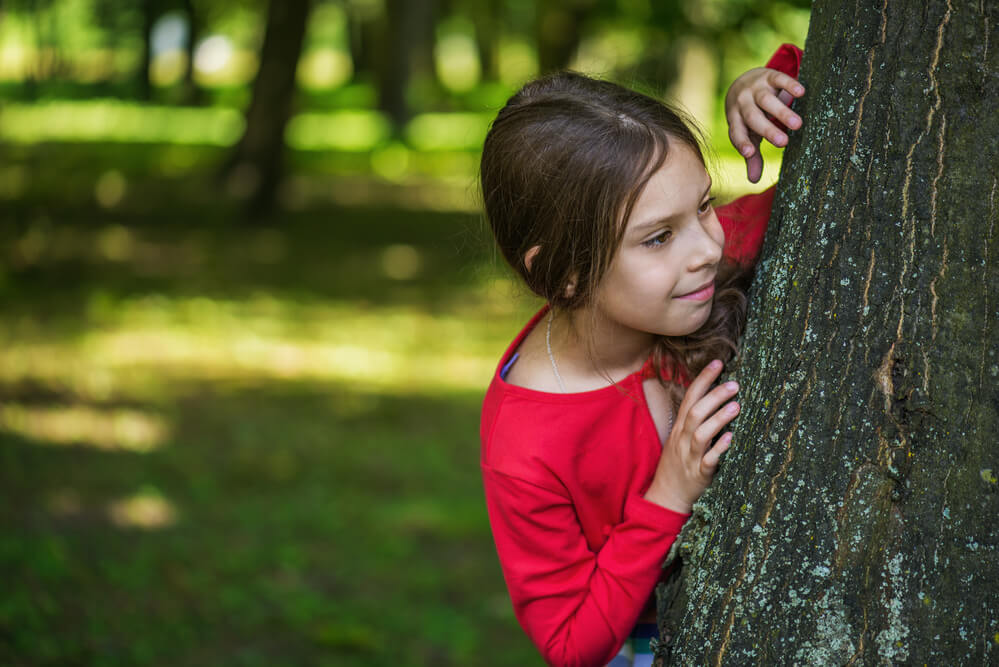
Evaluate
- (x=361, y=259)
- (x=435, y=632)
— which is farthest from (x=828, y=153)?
(x=361, y=259)

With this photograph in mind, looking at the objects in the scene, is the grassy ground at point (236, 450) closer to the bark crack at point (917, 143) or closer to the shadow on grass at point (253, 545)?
the shadow on grass at point (253, 545)

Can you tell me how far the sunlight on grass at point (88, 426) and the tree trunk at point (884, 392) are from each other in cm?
509

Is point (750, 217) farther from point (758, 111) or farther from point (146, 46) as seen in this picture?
point (146, 46)

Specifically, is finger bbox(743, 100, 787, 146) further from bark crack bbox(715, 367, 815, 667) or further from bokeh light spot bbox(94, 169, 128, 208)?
bokeh light spot bbox(94, 169, 128, 208)

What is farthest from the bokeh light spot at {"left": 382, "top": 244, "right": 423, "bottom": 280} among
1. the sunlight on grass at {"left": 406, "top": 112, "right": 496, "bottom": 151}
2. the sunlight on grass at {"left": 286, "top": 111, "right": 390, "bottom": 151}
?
the sunlight on grass at {"left": 286, "top": 111, "right": 390, "bottom": 151}

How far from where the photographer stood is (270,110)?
13328 millimetres

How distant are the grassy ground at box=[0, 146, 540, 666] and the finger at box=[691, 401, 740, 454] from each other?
0.59 meters

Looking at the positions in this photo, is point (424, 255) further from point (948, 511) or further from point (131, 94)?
point (948, 511)

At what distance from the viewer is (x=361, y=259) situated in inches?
486

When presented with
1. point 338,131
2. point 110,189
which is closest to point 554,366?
point 110,189

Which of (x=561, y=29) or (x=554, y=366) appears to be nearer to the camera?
(x=554, y=366)

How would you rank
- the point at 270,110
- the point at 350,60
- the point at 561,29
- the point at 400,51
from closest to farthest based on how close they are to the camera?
the point at 270,110 → the point at 561,29 → the point at 400,51 → the point at 350,60

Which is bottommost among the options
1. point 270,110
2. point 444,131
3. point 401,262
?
point 444,131

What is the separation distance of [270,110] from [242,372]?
6523 mm
